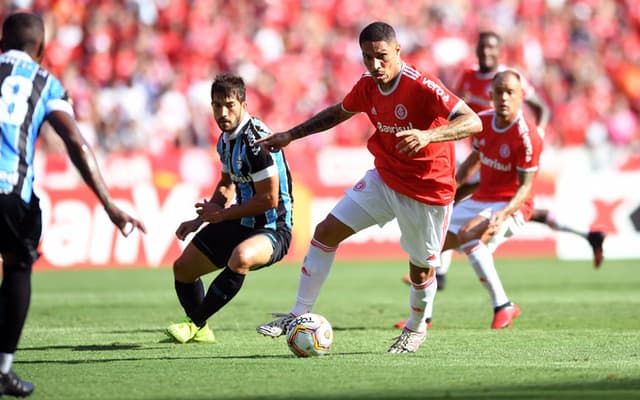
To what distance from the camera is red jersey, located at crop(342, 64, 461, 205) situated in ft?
26.8

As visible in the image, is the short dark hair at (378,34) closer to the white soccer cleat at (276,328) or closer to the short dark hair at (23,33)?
the white soccer cleat at (276,328)

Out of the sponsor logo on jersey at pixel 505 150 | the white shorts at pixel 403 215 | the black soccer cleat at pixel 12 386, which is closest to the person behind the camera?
the black soccer cleat at pixel 12 386

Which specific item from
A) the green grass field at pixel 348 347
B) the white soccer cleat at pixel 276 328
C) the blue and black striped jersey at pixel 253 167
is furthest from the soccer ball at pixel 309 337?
the blue and black striped jersey at pixel 253 167

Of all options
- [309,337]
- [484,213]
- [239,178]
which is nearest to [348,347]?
[309,337]

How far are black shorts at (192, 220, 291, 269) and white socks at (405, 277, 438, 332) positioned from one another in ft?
3.81

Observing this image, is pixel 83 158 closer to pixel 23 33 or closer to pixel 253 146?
pixel 23 33

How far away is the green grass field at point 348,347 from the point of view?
6.65m

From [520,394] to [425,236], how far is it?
7.81ft

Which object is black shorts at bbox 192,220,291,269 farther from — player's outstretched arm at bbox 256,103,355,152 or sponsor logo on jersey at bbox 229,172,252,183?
player's outstretched arm at bbox 256,103,355,152

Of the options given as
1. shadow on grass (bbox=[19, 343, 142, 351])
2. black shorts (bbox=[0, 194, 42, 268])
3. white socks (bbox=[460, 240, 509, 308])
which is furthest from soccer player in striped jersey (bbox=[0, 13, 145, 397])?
white socks (bbox=[460, 240, 509, 308])

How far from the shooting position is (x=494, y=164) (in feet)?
37.0

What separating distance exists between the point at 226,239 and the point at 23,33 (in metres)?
3.07

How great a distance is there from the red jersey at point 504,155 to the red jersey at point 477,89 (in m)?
1.37

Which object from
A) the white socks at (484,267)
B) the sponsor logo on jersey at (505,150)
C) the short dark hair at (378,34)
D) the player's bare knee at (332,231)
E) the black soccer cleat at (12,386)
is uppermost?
the short dark hair at (378,34)
